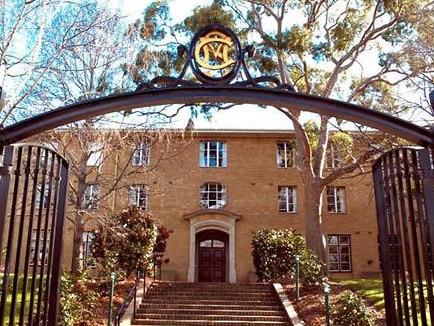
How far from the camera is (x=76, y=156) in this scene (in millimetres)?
16016

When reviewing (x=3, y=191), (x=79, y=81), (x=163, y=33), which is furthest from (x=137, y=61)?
(x=3, y=191)

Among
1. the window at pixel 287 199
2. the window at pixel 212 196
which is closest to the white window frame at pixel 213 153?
the window at pixel 212 196

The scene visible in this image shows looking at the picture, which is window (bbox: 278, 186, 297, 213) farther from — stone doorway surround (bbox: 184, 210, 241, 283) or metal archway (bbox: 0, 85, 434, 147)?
metal archway (bbox: 0, 85, 434, 147)

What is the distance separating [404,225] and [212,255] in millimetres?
22763

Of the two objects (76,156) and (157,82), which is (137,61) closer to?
(76,156)

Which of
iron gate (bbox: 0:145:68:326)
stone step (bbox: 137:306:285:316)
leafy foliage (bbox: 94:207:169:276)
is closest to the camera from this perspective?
iron gate (bbox: 0:145:68:326)

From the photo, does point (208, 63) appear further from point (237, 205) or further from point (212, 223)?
point (237, 205)

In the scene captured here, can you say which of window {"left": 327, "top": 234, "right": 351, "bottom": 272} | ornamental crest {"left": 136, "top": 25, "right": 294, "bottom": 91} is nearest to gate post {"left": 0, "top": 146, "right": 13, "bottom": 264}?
ornamental crest {"left": 136, "top": 25, "right": 294, "bottom": 91}

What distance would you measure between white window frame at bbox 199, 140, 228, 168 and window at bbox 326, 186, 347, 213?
231 inches

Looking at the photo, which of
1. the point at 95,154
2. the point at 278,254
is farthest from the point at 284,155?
the point at 95,154

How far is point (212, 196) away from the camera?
26.4m

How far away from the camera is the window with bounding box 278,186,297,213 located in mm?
26375

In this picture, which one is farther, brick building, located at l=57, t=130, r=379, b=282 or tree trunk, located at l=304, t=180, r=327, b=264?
brick building, located at l=57, t=130, r=379, b=282

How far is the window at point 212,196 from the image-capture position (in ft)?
85.9
